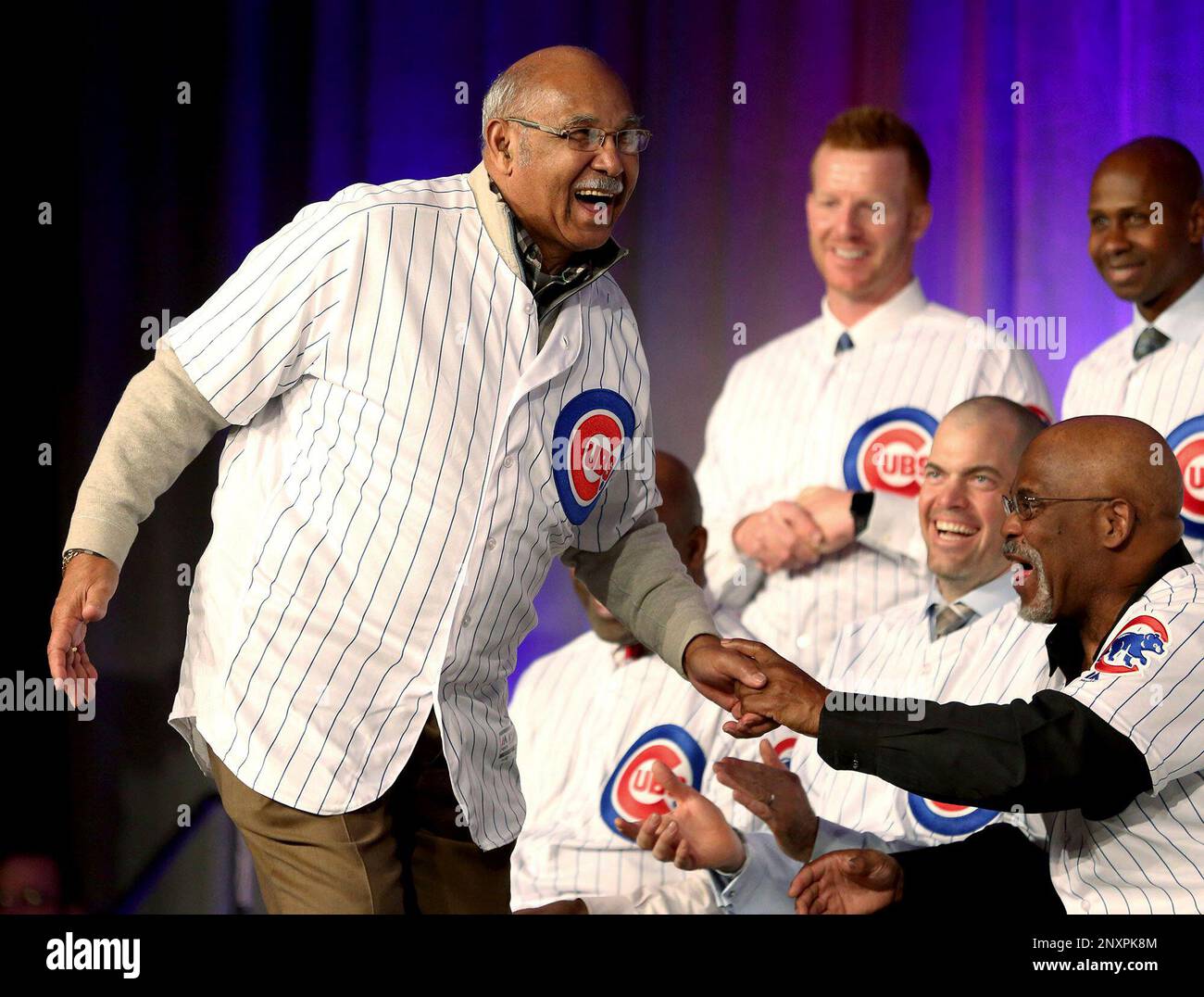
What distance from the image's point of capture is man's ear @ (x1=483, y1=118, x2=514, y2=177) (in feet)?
6.43

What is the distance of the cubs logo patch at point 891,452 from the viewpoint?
3510 millimetres

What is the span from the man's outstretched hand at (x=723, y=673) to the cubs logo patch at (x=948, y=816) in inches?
27.1

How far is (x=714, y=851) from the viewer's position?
255cm

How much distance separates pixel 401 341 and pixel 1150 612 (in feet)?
3.53

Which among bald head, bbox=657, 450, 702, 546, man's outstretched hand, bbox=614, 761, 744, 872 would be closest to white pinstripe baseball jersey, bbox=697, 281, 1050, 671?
bald head, bbox=657, 450, 702, 546

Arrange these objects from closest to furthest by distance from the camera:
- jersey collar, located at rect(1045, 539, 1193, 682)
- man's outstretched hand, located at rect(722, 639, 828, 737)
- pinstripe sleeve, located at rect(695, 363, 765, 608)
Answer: man's outstretched hand, located at rect(722, 639, 828, 737) < jersey collar, located at rect(1045, 539, 1193, 682) < pinstripe sleeve, located at rect(695, 363, 765, 608)

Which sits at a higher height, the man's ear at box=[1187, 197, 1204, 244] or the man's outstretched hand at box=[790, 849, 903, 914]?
the man's ear at box=[1187, 197, 1204, 244]

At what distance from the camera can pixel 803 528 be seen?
11.3 ft

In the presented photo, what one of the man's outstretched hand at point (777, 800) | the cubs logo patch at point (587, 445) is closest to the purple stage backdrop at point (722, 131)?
the man's outstretched hand at point (777, 800)

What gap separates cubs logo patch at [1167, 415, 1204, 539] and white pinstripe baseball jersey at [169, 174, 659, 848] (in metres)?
1.77

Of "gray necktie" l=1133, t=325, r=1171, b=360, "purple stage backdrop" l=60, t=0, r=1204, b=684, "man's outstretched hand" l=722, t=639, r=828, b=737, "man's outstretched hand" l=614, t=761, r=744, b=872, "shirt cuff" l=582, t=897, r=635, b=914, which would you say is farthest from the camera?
"purple stage backdrop" l=60, t=0, r=1204, b=684

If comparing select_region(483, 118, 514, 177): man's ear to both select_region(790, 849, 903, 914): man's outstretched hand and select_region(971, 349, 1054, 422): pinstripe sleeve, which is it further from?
select_region(971, 349, 1054, 422): pinstripe sleeve
